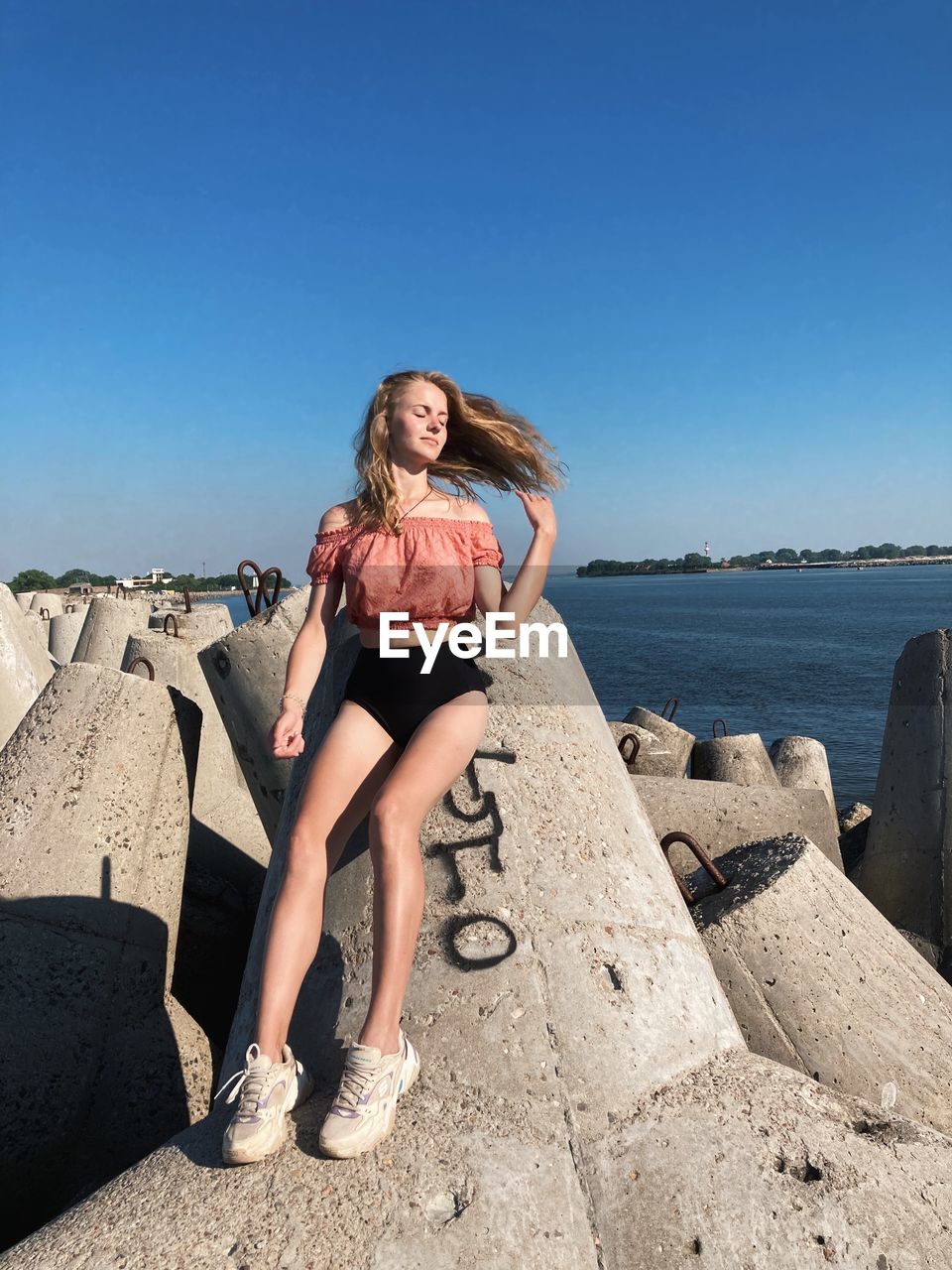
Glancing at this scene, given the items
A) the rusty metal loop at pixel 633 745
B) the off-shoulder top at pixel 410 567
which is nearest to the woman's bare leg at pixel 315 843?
the off-shoulder top at pixel 410 567

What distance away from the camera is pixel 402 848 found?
2309mm

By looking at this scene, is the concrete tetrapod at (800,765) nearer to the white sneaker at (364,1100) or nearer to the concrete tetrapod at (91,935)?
the concrete tetrapod at (91,935)

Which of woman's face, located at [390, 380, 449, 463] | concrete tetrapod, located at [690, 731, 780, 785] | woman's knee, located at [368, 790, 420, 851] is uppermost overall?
woman's face, located at [390, 380, 449, 463]

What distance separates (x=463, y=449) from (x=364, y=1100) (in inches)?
72.4

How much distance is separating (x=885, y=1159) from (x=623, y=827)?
1.02 meters

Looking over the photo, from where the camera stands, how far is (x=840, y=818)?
940cm

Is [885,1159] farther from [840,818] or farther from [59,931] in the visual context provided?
[840,818]

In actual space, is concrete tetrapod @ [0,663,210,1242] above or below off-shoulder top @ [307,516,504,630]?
below

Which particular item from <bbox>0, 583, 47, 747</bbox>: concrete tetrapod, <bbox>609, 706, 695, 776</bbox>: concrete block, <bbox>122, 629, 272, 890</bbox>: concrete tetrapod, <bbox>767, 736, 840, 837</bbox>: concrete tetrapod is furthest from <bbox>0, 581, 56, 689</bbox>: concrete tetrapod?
<bbox>767, 736, 840, 837</bbox>: concrete tetrapod

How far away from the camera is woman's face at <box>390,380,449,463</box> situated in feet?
9.16

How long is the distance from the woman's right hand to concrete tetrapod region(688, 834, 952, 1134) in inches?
61.6

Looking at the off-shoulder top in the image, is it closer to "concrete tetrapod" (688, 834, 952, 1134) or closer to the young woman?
the young woman

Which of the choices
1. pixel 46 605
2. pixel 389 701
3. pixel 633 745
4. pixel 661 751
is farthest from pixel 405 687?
pixel 46 605

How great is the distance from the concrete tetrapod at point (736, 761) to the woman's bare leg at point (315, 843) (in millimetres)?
6212
